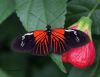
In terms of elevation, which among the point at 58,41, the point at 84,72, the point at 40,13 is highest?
the point at 40,13

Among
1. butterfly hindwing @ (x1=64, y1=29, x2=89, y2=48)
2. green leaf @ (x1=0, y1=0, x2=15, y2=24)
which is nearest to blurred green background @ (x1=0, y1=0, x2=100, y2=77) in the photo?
green leaf @ (x1=0, y1=0, x2=15, y2=24)

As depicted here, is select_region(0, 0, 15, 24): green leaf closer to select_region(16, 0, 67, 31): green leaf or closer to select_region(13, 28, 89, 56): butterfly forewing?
select_region(16, 0, 67, 31): green leaf

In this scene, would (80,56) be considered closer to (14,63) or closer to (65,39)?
(65,39)

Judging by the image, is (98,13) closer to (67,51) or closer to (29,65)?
(67,51)

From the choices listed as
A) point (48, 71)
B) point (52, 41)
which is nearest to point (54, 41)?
point (52, 41)

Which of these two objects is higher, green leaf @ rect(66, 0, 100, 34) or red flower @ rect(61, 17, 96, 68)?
green leaf @ rect(66, 0, 100, 34)

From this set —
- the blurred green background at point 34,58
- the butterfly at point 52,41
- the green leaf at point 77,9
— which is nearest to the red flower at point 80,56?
the butterfly at point 52,41
